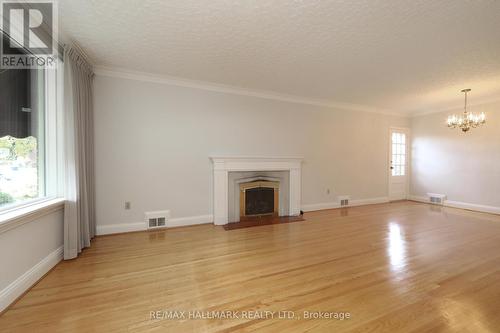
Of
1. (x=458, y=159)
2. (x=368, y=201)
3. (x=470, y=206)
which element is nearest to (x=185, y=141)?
(x=368, y=201)

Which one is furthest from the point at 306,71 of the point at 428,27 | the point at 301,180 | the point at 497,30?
the point at 301,180

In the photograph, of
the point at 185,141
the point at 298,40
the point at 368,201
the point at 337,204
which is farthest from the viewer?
the point at 368,201

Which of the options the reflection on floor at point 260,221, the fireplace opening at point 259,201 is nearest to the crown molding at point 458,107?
the reflection on floor at point 260,221

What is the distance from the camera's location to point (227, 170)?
12.9 ft

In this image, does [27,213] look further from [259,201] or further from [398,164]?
[398,164]

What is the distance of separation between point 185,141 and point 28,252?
2.39 metres

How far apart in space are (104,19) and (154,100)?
146 centimetres

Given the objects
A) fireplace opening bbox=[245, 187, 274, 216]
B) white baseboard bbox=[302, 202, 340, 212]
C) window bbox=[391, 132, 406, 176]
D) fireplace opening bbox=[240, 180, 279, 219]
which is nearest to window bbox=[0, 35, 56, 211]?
fireplace opening bbox=[240, 180, 279, 219]

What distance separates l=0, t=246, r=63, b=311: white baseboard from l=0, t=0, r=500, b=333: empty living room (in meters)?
0.02

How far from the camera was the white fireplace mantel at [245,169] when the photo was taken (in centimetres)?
385

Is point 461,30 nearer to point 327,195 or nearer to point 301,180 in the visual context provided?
point 301,180

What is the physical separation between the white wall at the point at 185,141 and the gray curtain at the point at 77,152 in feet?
1.11

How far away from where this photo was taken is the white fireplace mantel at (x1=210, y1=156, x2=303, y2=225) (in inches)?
152

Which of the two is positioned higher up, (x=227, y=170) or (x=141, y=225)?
(x=227, y=170)
